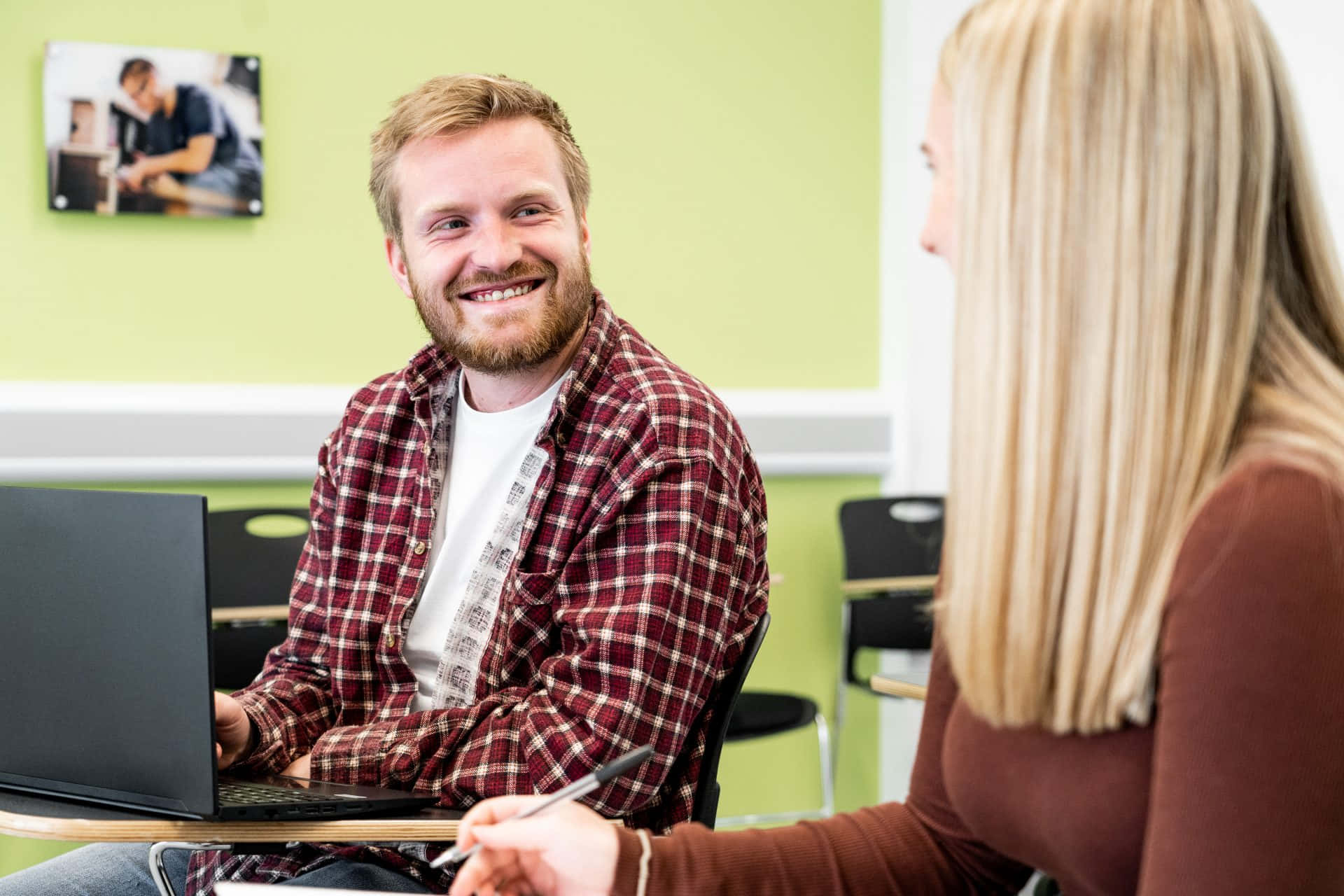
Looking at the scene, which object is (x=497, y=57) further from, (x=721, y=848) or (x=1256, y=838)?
(x=1256, y=838)

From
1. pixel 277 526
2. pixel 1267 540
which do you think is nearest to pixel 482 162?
pixel 1267 540

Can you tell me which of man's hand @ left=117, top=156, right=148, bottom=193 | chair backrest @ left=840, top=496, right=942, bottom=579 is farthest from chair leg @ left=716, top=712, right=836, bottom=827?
man's hand @ left=117, top=156, right=148, bottom=193

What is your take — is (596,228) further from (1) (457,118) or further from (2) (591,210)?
(1) (457,118)

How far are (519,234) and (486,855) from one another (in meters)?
1.01

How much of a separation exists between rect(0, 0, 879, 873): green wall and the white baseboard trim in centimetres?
5

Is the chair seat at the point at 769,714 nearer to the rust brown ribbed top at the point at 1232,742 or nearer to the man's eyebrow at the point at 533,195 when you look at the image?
the man's eyebrow at the point at 533,195

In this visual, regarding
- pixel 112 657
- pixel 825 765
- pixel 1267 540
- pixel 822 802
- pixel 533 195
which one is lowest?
pixel 822 802

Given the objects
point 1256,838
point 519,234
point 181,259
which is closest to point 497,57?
point 181,259

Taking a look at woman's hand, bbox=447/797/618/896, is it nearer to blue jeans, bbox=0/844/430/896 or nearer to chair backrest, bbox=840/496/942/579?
blue jeans, bbox=0/844/430/896

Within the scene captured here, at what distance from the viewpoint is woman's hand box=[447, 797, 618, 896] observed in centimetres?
102

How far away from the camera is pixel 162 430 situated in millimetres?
3064

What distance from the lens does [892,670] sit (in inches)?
144

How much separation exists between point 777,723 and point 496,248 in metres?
1.49

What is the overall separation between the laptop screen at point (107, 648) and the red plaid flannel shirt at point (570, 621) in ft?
1.11
